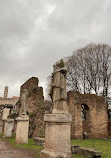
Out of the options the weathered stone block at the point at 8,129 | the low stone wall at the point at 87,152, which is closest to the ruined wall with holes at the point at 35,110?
the weathered stone block at the point at 8,129

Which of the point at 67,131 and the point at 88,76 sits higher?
the point at 88,76

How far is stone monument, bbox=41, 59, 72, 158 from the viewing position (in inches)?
174

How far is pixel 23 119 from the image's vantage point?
941cm

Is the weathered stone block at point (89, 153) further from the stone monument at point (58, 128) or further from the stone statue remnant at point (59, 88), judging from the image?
the stone statue remnant at point (59, 88)

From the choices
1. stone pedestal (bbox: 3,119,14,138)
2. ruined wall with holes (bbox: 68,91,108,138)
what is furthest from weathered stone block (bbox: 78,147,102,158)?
stone pedestal (bbox: 3,119,14,138)

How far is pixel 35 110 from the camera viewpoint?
13.8m

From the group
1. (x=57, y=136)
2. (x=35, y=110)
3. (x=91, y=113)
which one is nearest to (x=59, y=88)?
(x=57, y=136)

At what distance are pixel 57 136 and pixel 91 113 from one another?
11749 millimetres

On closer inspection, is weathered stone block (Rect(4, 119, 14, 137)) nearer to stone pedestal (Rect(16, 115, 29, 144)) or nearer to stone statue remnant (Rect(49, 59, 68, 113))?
stone pedestal (Rect(16, 115, 29, 144))

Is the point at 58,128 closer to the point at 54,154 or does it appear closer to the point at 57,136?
the point at 57,136

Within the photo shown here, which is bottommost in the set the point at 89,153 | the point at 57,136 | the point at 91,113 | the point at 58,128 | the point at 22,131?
the point at 89,153

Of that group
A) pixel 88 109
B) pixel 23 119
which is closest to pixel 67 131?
pixel 23 119

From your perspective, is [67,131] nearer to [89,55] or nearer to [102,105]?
[102,105]

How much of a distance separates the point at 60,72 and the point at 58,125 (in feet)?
5.96
